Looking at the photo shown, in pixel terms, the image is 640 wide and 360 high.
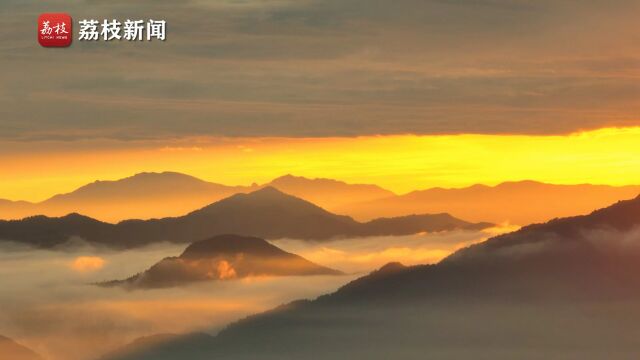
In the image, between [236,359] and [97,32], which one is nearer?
[97,32]

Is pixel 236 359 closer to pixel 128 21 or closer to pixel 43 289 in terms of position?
pixel 43 289

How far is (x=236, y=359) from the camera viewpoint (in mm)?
199875

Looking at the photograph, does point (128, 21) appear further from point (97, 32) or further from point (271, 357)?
point (271, 357)

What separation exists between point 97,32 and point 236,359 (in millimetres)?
151484

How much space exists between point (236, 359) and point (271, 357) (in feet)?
28.6

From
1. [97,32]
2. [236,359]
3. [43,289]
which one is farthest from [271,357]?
[97,32]

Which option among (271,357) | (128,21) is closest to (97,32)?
(128,21)

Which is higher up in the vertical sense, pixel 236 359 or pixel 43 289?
pixel 43 289

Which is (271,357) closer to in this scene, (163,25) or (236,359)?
(236,359)

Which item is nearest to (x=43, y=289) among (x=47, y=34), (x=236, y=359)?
(x=236, y=359)

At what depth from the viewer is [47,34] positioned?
54.9 metres

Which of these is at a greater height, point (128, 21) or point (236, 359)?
point (128, 21)

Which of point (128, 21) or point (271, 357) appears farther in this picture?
point (271, 357)

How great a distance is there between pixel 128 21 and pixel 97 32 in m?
2.01
